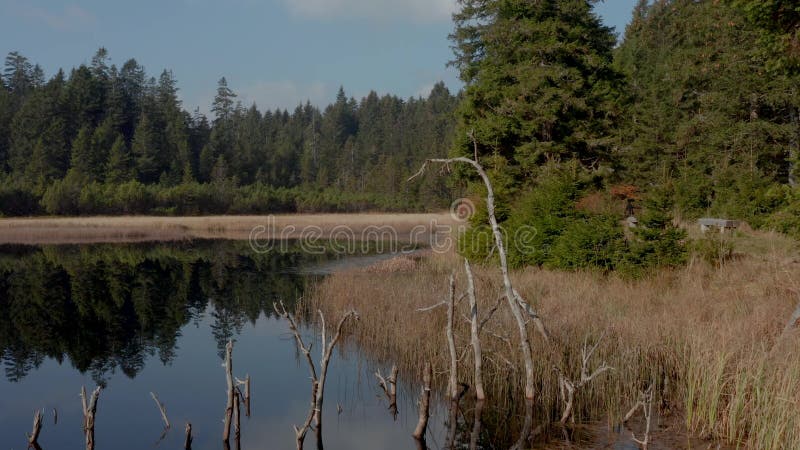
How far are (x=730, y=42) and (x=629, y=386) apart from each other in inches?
1060

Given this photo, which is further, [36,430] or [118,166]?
[118,166]

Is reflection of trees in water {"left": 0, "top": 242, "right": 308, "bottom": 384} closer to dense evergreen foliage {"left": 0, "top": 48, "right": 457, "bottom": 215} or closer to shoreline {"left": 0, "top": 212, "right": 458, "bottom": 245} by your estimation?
shoreline {"left": 0, "top": 212, "right": 458, "bottom": 245}

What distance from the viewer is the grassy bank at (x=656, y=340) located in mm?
6688

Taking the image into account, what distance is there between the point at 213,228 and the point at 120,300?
101 feet

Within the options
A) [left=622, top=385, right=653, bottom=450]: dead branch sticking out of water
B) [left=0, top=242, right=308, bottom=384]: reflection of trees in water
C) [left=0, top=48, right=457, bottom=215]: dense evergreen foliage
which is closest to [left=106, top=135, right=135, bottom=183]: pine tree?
[left=0, top=48, right=457, bottom=215]: dense evergreen foliage

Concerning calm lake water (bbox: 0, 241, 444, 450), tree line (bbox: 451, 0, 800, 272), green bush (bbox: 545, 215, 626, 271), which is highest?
tree line (bbox: 451, 0, 800, 272)

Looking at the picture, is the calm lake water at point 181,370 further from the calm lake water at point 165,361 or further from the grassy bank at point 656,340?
the grassy bank at point 656,340

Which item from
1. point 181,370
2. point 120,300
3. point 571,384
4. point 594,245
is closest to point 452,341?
point 571,384

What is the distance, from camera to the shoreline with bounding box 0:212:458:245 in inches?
1604

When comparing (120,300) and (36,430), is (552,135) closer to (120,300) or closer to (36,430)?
(120,300)

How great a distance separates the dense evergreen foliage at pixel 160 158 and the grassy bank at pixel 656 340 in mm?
34311

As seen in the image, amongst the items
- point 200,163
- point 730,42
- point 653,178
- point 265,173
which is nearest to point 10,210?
point 200,163

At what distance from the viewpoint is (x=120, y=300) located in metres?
18.4

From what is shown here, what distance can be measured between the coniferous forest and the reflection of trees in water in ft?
26.7
